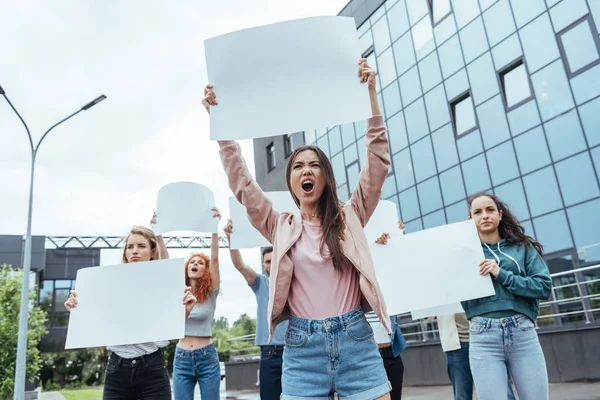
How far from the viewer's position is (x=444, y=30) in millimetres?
19219

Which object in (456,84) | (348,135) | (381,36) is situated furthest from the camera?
(348,135)

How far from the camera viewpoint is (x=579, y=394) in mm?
7125

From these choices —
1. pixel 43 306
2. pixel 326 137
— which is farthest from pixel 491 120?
pixel 43 306

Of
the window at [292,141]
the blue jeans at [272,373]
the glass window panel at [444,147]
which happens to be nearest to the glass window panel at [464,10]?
the glass window panel at [444,147]

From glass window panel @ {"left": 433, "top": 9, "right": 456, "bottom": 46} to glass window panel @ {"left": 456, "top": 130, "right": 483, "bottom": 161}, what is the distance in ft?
13.0

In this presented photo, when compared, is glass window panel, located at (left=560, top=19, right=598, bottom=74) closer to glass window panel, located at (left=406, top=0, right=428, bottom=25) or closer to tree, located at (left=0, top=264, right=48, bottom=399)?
glass window panel, located at (left=406, top=0, right=428, bottom=25)

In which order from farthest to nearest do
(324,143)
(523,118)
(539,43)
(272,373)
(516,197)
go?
1. (324,143)
2. (516,197)
3. (523,118)
4. (539,43)
5. (272,373)

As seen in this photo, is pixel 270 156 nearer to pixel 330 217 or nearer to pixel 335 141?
pixel 335 141

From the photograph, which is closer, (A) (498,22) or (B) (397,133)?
(A) (498,22)

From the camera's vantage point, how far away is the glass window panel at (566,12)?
1461cm

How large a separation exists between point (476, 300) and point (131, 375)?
2435 millimetres

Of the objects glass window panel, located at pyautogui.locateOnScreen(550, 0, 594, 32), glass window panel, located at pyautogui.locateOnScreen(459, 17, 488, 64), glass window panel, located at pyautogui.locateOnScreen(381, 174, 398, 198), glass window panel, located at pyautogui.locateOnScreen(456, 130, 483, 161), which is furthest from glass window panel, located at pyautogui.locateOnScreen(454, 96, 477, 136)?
glass window panel, located at pyautogui.locateOnScreen(550, 0, 594, 32)

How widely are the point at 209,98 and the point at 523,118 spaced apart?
15.5 metres

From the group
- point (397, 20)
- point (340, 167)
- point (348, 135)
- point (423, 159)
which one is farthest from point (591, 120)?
point (340, 167)
